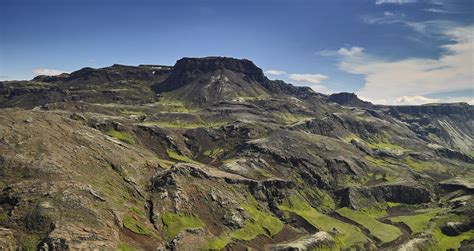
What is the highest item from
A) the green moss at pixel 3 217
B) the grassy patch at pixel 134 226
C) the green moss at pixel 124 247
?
the green moss at pixel 3 217

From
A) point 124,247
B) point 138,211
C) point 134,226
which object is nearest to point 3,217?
point 124,247

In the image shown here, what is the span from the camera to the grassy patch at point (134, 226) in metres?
178

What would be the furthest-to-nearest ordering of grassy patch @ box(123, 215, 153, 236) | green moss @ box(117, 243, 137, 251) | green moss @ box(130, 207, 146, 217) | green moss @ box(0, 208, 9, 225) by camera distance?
green moss @ box(130, 207, 146, 217) < grassy patch @ box(123, 215, 153, 236) < green moss @ box(117, 243, 137, 251) < green moss @ box(0, 208, 9, 225)

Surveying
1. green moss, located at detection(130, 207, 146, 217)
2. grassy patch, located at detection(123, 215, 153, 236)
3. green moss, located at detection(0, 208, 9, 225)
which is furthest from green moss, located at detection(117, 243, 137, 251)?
green moss, located at detection(0, 208, 9, 225)

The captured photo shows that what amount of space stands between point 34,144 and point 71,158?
17.6m

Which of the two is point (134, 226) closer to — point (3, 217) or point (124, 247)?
point (124, 247)

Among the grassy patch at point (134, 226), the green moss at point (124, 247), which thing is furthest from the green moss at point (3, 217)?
the grassy patch at point (134, 226)

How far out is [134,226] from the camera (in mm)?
180250

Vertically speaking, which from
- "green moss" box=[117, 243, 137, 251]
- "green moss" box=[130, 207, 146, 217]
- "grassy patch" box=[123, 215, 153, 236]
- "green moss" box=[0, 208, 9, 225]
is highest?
"green moss" box=[0, 208, 9, 225]

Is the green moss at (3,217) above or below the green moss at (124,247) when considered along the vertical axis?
above

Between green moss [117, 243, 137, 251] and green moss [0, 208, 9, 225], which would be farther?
green moss [117, 243, 137, 251]

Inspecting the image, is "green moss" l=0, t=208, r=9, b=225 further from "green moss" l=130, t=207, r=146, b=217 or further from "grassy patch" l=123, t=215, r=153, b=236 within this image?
"green moss" l=130, t=207, r=146, b=217

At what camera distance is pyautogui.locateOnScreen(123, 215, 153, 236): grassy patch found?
178 metres

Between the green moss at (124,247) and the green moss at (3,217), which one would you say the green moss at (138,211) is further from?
the green moss at (3,217)
